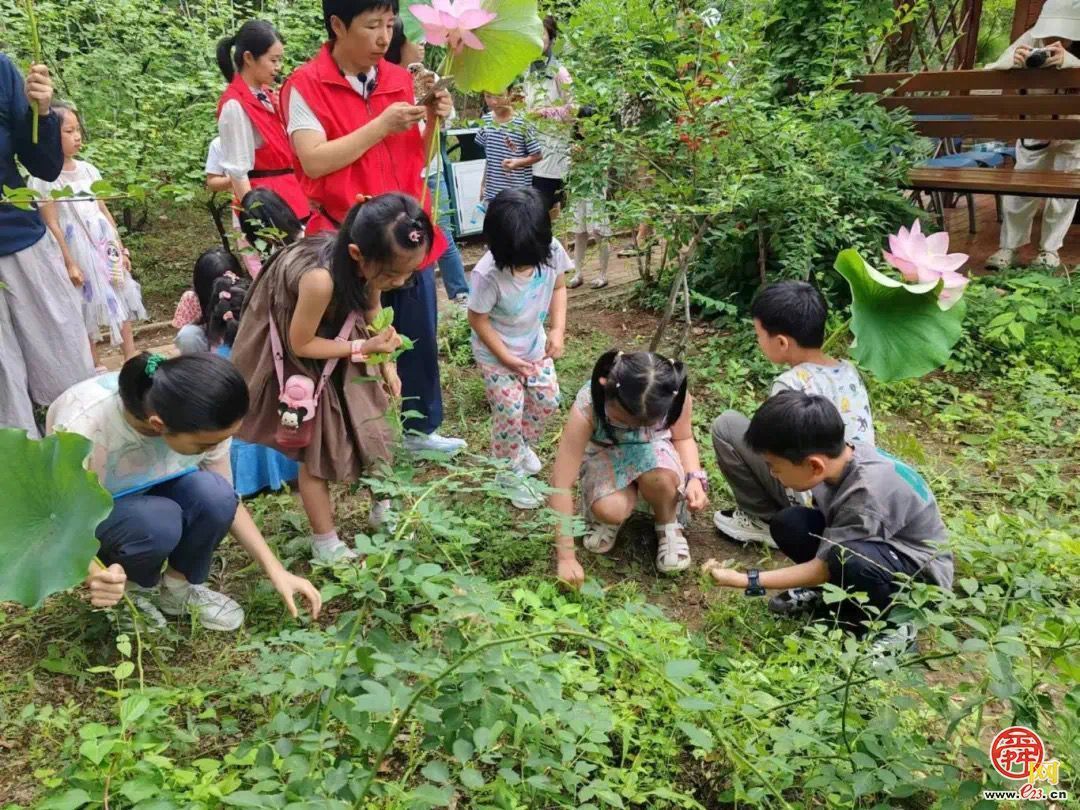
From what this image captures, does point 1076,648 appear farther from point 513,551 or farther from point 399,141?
point 399,141

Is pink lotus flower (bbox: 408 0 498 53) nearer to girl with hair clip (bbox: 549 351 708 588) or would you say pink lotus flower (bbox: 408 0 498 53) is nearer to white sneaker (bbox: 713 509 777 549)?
girl with hair clip (bbox: 549 351 708 588)

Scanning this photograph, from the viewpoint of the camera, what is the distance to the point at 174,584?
227 centimetres

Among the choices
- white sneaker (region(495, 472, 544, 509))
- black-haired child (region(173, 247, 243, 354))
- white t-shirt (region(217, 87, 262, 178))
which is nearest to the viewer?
white sneaker (region(495, 472, 544, 509))

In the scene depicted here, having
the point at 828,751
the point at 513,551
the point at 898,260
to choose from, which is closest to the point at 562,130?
the point at 898,260

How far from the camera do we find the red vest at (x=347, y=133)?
247 centimetres

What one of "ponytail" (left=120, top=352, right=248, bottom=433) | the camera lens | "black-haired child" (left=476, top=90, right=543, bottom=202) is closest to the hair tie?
"ponytail" (left=120, top=352, right=248, bottom=433)

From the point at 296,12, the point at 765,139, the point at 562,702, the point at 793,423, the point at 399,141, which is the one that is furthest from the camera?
the point at 296,12

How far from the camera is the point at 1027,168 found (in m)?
5.08

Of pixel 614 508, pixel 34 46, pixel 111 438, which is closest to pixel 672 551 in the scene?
pixel 614 508

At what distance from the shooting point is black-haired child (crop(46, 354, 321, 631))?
1790 millimetres

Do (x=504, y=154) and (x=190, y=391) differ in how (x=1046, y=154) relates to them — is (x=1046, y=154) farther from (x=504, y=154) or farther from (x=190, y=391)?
(x=190, y=391)

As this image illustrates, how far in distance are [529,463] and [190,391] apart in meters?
1.52

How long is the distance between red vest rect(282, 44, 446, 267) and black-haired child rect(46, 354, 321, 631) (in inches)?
34.3

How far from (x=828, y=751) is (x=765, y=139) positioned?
9.12ft
